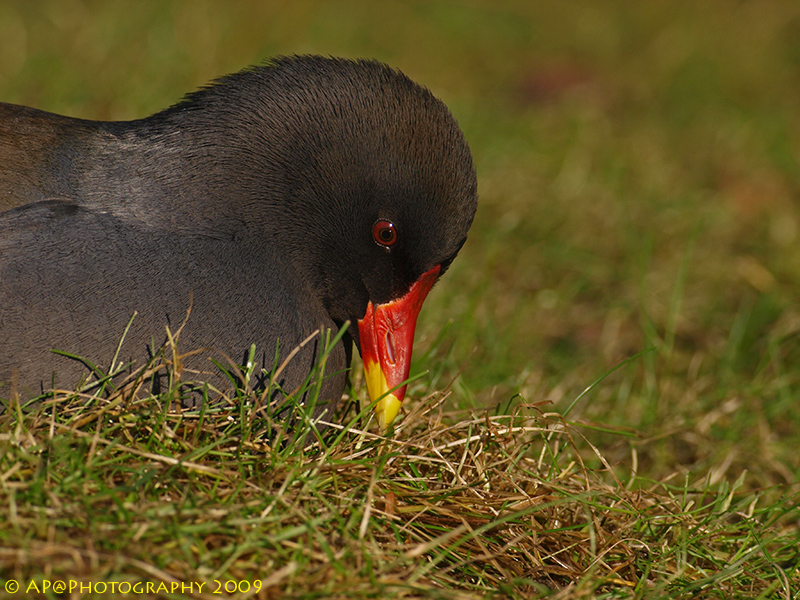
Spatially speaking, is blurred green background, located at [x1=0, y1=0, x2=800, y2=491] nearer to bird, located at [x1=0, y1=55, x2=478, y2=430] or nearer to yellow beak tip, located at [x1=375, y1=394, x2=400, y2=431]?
yellow beak tip, located at [x1=375, y1=394, x2=400, y2=431]

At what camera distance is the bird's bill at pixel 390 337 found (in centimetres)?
271

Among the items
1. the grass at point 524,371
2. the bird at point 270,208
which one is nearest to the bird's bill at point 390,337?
the bird at point 270,208

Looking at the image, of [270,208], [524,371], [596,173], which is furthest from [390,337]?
[596,173]

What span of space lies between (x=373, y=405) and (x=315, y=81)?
1042 mm

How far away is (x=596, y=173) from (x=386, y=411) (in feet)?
12.2


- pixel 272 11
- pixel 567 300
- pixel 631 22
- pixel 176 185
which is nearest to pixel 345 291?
pixel 176 185

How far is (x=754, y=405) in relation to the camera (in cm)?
375

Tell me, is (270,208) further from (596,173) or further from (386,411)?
(596,173)

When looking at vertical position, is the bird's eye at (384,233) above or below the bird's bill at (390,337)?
above

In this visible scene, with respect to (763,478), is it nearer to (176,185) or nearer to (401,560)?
(401,560)

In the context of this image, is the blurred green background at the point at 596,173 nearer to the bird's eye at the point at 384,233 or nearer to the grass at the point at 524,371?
the grass at the point at 524,371

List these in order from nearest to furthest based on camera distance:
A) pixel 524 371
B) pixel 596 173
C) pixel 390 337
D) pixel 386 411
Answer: pixel 386 411, pixel 390 337, pixel 524 371, pixel 596 173

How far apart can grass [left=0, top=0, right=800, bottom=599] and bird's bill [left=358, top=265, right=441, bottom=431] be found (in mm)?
140

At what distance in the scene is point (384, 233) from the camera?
2.64 m
